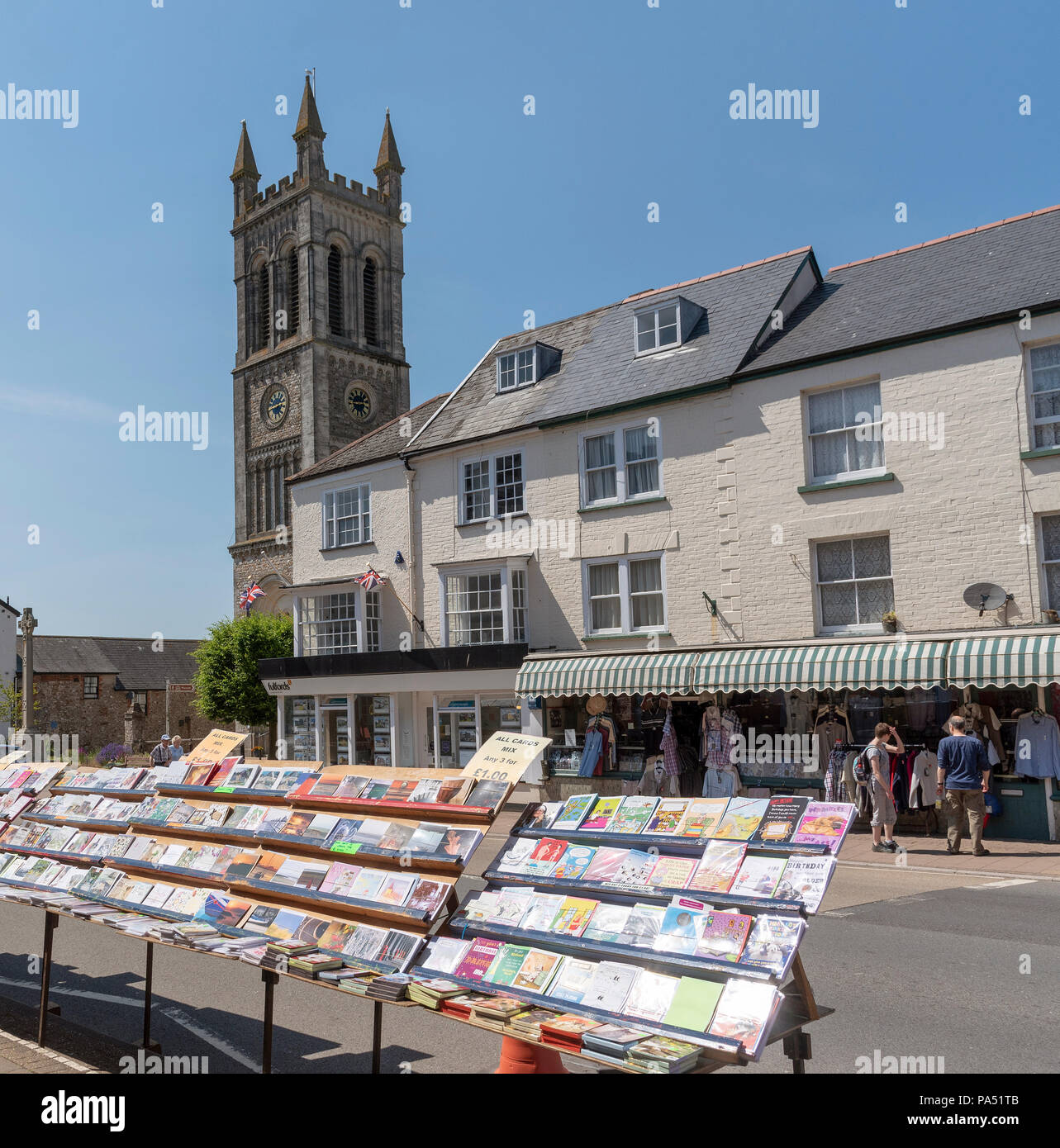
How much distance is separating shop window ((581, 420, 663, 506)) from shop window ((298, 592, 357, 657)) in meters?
8.07

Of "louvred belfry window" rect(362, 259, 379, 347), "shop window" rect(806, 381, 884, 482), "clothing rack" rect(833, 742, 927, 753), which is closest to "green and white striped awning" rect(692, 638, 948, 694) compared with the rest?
"clothing rack" rect(833, 742, 927, 753)

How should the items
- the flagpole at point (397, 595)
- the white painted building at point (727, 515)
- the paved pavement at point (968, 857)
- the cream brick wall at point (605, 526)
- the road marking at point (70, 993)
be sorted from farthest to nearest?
the flagpole at point (397, 595) < the cream brick wall at point (605, 526) < the white painted building at point (727, 515) < the paved pavement at point (968, 857) < the road marking at point (70, 993)

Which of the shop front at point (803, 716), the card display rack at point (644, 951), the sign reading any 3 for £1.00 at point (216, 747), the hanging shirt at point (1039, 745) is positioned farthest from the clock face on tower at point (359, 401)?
the card display rack at point (644, 951)

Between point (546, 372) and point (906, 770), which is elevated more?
point (546, 372)

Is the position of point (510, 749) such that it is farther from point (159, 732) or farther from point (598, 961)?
point (159, 732)

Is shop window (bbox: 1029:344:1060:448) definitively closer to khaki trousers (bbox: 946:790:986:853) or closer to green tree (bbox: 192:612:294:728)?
khaki trousers (bbox: 946:790:986:853)

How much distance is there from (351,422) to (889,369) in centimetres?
3660

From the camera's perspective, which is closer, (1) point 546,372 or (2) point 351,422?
(1) point 546,372

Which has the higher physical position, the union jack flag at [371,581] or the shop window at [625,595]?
the union jack flag at [371,581]

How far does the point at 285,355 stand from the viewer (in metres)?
50.7

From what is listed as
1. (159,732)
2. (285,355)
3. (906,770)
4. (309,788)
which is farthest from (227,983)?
(159,732)

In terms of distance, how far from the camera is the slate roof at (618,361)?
A: 20.6 m

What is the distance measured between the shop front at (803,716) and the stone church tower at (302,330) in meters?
29.5

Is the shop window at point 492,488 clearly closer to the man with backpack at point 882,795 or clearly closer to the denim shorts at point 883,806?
the man with backpack at point 882,795
